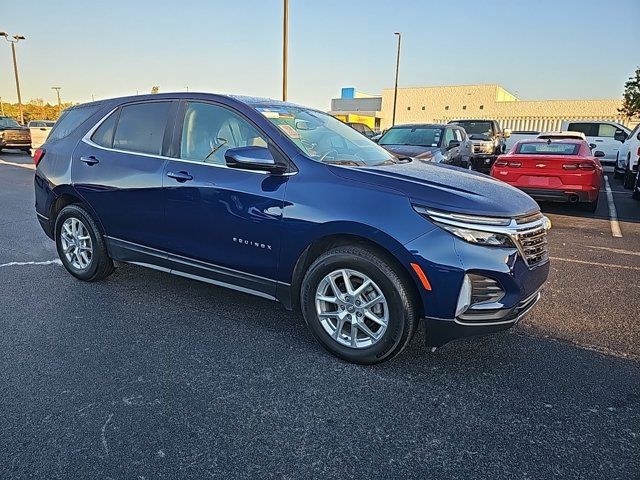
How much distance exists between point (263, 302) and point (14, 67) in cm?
3831

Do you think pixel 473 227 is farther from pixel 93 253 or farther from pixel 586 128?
pixel 586 128

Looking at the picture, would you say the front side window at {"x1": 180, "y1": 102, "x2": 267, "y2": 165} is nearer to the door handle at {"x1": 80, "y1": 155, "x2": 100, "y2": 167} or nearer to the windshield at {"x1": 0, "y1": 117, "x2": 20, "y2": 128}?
the door handle at {"x1": 80, "y1": 155, "x2": 100, "y2": 167}

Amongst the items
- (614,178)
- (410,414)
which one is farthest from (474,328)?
(614,178)

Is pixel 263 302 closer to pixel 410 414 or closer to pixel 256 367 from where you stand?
pixel 256 367

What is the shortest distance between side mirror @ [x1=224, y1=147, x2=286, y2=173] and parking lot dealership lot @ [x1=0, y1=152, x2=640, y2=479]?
122 centimetres

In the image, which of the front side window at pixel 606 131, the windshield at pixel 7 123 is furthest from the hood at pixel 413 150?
the windshield at pixel 7 123

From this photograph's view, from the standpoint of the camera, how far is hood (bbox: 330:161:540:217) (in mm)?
2818

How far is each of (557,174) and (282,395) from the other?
7.30 m

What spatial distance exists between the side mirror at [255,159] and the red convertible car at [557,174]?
6527 mm

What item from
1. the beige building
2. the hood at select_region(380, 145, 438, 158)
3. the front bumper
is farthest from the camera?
the beige building

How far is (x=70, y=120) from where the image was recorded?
475 cm

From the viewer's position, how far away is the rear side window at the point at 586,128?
64.1ft

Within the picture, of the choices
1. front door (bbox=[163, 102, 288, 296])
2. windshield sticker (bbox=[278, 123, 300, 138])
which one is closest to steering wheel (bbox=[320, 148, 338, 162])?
windshield sticker (bbox=[278, 123, 300, 138])

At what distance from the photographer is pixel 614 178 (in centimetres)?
1608
